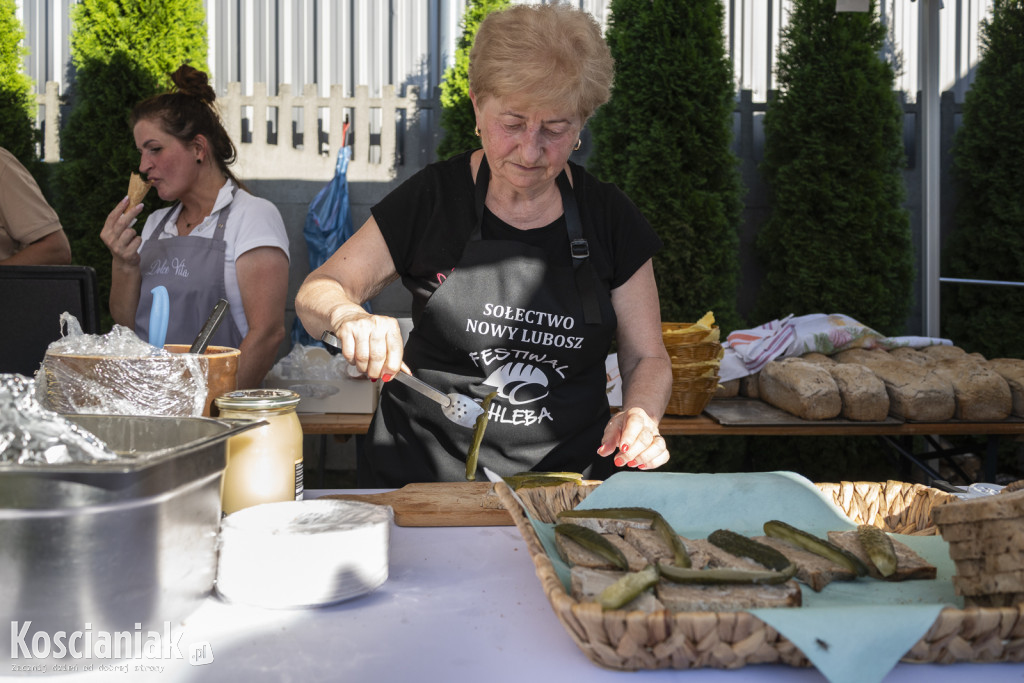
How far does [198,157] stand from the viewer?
11.3 feet

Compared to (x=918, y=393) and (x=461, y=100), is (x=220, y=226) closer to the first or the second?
(x=918, y=393)

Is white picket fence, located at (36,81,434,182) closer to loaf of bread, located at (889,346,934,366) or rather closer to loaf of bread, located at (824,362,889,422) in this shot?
loaf of bread, located at (889,346,934,366)

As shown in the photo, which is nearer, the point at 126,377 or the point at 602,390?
the point at 126,377

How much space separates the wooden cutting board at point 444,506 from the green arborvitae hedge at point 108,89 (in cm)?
561

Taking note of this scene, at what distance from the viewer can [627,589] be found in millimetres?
982

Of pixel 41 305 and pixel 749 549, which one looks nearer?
pixel 749 549

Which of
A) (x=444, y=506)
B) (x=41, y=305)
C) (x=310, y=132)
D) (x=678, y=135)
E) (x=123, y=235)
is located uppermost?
(x=310, y=132)

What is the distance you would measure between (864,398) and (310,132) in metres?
5.22

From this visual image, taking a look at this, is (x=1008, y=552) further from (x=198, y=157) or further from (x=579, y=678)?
(x=198, y=157)

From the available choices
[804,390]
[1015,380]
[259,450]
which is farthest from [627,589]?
[1015,380]

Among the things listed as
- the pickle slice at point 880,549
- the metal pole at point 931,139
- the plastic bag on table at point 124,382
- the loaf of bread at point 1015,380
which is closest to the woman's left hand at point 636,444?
the pickle slice at point 880,549

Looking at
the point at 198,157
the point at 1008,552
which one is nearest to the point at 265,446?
the point at 1008,552

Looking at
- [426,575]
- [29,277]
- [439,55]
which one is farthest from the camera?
[439,55]

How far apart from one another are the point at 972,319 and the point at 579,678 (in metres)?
6.73
